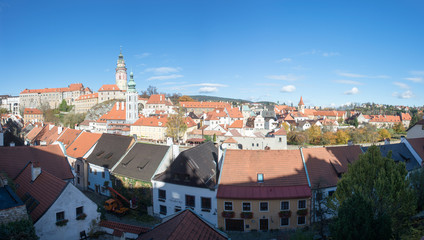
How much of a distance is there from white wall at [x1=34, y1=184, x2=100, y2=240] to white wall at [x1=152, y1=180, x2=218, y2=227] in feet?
20.3

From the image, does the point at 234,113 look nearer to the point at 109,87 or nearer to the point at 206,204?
the point at 109,87

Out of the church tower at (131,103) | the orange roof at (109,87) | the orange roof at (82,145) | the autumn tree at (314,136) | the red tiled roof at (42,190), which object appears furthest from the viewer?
the orange roof at (109,87)

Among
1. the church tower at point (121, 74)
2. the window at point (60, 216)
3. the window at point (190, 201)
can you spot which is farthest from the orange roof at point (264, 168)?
the church tower at point (121, 74)

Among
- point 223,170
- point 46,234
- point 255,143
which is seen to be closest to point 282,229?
point 223,170

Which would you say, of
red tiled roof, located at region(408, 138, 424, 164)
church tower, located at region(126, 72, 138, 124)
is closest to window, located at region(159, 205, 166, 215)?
red tiled roof, located at region(408, 138, 424, 164)

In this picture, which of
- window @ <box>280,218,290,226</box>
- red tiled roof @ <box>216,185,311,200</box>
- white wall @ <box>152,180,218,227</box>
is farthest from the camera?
white wall @ <box>152,180,218,227</box>

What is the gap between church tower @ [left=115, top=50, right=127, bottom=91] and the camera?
11819cm

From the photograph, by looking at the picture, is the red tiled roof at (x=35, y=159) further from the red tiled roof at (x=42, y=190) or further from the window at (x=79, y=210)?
the window at (x=79, y=210)

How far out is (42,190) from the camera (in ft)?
53.6

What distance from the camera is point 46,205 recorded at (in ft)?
49.9

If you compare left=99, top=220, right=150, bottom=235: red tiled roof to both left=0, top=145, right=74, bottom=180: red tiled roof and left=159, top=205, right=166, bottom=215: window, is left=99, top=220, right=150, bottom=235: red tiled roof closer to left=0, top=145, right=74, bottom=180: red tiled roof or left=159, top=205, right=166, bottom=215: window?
left=159, top=205, right=166, bottom=215: window

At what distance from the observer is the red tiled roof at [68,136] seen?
35369 millimetres

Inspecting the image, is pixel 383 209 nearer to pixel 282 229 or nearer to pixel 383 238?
pixel 383 238

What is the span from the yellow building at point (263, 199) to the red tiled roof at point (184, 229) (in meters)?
8.75
